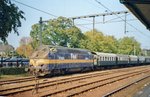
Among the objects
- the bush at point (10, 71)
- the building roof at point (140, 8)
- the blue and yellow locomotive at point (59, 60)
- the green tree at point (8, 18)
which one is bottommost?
the bush at point (10, 71)

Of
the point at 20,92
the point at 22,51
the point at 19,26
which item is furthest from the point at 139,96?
the point at 22,51

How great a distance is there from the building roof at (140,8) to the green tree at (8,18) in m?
16.9

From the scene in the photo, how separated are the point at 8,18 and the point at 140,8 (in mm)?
20274

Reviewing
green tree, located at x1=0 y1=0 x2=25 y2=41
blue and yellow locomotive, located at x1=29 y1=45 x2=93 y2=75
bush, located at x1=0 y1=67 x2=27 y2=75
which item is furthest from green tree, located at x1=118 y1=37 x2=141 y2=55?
green tree, located at x1=0 y1=0 x2=25 y2=41

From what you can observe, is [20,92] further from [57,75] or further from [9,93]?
[57,75]

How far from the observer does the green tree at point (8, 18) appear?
34.1 metres

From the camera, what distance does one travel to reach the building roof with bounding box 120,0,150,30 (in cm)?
1403

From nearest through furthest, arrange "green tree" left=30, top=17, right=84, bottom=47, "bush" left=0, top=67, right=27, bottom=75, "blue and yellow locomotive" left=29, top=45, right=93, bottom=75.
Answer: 1. "blue and yellow locomotive" left=29, top=45, right=93, bottom=75
2. "bush" left=0, top=67, right=27, bottom=75
3. "green tree" left=30, top=17, right=84, bottom=47

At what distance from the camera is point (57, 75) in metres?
36.4

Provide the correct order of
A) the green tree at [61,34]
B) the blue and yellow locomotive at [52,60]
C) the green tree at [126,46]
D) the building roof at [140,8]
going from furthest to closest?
1. the green tree at [126,46]
2. the green tree at [61,34]
3. the blue and yellow locomotive at [52,60]
4. the building roof at [140,8]

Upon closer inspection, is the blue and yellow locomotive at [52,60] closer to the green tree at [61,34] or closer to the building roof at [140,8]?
the building roof at [140,8]

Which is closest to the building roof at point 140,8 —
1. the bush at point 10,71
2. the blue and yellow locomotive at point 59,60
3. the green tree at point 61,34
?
the blue and yellow locomotive at point 59,60

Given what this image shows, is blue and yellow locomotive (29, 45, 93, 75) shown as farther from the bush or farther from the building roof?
the building roof

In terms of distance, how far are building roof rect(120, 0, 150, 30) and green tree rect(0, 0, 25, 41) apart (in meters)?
16.9
